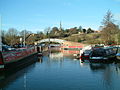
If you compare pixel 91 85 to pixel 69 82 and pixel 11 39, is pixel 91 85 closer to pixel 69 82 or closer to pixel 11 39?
pixel 69 82

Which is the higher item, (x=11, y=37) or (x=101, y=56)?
(x=11, y=37)

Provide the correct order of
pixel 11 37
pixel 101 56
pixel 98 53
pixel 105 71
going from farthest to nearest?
pixel 11 37 < pixel 98 53 < pixel 101 56 < pixel 105 71

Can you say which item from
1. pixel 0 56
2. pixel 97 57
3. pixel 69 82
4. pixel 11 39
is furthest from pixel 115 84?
pixel 11 39

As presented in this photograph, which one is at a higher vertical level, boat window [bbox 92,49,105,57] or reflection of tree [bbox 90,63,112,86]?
boat window [bbox 92,49,105,57]

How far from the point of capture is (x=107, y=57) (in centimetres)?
2250

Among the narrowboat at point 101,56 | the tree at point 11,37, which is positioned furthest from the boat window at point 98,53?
the tree at point 11,37

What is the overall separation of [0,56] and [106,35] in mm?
33878

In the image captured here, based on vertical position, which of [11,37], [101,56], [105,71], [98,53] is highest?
[11,37]

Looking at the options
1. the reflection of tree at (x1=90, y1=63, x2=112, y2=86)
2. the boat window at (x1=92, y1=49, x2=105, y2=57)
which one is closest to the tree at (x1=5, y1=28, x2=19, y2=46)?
the boat window at (x1=92, y1=49, x2=105, y2=57)

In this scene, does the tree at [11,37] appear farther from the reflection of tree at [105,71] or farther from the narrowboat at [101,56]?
the reflection of tree at [105,71]

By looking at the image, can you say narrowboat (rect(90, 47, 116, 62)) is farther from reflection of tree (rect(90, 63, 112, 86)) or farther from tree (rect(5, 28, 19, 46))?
tree (rect(5, 28, 19, 46))

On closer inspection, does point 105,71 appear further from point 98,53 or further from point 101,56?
point 98,53

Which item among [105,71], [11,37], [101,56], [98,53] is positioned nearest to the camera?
[105,71]

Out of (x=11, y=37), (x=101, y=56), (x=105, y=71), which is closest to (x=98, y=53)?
(x=101, y=56)
